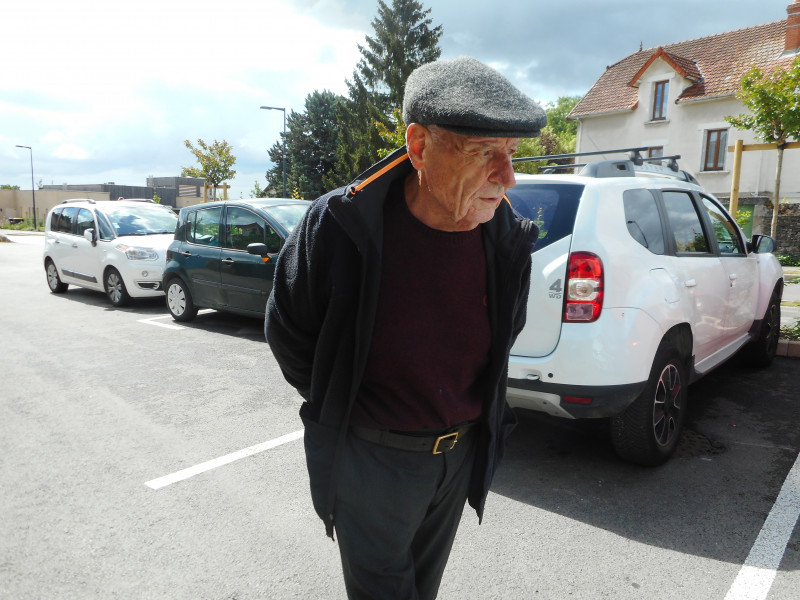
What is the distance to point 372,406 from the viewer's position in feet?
5.52

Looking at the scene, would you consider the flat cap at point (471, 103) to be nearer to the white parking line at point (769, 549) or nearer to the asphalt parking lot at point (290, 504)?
the asphalt parking lot at point (290, 504)

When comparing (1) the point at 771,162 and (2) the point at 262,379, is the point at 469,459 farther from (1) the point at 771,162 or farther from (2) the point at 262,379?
(1) the point at 771,162

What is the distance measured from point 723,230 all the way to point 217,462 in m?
4.10

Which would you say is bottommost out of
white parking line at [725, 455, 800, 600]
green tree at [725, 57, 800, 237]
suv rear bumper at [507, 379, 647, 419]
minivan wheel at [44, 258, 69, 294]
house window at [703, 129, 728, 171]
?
white parking line at [725, 455, 800, 600]

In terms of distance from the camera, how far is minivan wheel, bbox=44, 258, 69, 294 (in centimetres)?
1198

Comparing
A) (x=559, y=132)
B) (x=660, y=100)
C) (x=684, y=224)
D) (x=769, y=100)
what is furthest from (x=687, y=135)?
(x=559, y=132)

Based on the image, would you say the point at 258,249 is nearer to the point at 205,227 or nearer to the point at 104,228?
the point at 205,227

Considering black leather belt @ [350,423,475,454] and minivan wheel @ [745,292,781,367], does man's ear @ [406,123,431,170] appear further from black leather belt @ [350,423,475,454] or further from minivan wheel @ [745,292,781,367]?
minivan wheel @ [745,292,781,367]

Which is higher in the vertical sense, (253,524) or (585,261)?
(585,261)

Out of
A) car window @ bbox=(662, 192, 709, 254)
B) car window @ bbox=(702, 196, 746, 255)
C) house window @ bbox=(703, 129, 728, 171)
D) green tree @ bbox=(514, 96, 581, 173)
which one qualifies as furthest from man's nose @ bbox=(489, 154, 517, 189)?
green tree @ bbox=(514, 96, 581, 173)

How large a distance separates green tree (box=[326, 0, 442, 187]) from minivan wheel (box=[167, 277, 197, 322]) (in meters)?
28.6

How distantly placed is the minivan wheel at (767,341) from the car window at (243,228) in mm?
5277

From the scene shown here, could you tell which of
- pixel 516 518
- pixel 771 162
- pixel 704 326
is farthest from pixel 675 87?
pixel 516 518

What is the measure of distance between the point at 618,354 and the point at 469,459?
1735 mm
